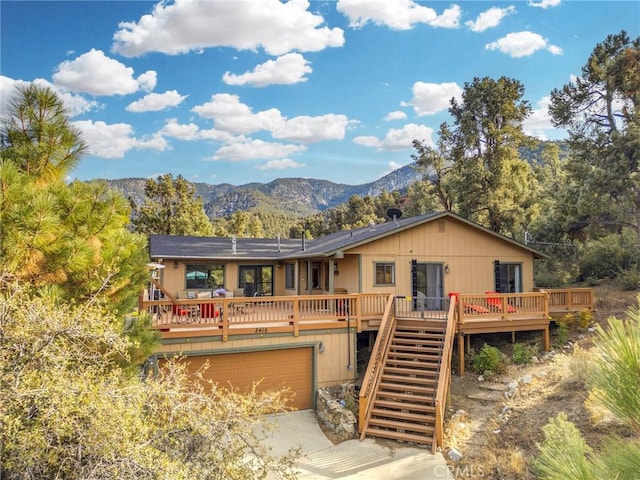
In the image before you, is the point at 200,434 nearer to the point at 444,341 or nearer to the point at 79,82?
the point at 444,341

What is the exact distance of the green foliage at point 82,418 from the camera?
11.9ft

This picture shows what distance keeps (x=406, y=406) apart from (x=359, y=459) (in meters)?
1.76

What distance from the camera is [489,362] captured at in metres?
11.6

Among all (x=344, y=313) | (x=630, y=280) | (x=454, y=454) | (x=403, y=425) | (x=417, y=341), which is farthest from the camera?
(x=630, y=280)

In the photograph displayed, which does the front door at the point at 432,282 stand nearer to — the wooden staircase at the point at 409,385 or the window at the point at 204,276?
the wooden staircase at the point at 409,385

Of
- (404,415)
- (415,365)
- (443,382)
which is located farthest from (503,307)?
(404,415)

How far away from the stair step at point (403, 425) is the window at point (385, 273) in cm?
525

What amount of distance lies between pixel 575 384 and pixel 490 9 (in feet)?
38.5

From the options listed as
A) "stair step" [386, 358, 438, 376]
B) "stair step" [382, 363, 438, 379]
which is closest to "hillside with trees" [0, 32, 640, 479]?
"stair step" [382, 363, 438, 379]

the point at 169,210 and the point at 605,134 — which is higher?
the point at 605,134

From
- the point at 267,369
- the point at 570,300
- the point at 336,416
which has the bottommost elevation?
the point at 336,416

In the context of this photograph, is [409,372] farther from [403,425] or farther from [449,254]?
[449,254]

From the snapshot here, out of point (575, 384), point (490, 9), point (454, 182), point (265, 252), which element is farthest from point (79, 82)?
point (454, 182)

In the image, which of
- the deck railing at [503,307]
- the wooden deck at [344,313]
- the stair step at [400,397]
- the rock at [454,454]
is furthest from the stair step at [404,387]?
the deck railing at [503,307]
